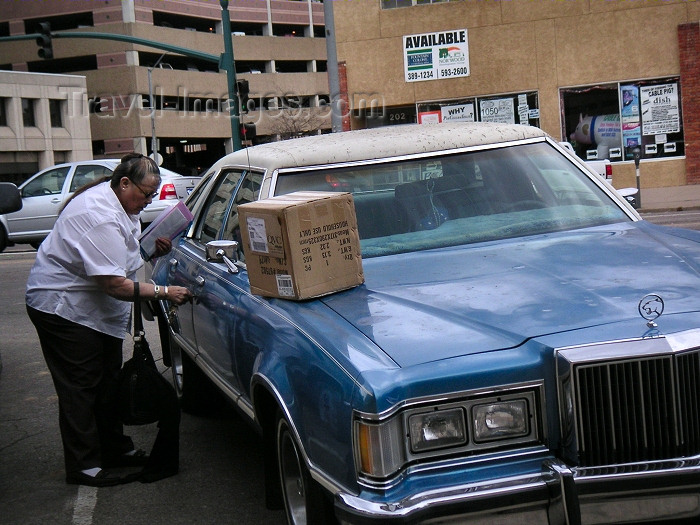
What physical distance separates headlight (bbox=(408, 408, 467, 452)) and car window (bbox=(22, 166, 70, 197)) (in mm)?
17621

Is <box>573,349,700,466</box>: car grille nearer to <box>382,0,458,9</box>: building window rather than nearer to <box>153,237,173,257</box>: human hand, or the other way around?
<box>153,237,173,257</box>: human hand

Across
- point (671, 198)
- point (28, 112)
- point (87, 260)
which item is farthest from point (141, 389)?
point (28, 112)

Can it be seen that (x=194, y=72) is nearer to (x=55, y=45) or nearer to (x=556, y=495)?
(x=55, y=45)

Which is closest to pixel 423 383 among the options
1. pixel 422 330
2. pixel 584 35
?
pixel 422 330

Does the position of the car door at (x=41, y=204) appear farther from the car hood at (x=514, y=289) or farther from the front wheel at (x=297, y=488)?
the front wheel at (x=297, y=488)

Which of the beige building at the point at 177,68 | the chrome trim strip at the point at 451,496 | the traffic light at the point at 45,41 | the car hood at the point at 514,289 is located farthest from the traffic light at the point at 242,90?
the beige building at the point at 177,68

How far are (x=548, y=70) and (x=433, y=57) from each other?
302 centimetres


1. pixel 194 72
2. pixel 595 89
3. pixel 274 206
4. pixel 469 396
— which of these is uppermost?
pixel 194 72

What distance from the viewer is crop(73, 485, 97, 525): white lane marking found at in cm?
450

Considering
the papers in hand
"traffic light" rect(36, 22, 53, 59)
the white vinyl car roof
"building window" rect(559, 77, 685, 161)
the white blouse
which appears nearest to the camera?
the white blouse

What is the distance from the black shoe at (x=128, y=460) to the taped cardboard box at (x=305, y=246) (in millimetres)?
1811

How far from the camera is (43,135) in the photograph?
56.5 metres

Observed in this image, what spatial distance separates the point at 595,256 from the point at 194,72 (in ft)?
235

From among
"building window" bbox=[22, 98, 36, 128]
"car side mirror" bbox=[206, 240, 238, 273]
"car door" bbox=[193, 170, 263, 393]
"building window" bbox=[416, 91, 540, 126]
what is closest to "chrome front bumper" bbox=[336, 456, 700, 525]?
"car door" bbox=[193, 170, 263, 393]
